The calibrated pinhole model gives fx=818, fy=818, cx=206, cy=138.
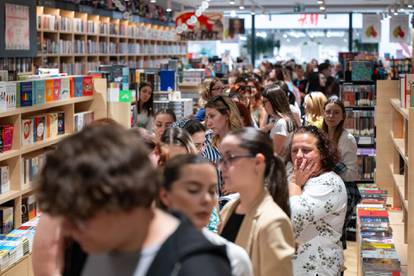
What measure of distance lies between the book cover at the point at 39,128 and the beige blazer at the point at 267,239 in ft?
15.9

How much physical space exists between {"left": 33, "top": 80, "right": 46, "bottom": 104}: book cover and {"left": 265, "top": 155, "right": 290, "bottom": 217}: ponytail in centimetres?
446

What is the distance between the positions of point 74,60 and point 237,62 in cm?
1096

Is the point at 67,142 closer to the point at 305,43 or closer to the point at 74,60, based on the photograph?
the point at 74,60

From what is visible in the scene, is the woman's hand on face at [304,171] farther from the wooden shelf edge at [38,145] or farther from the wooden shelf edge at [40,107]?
the wooden shelf edge at [38,145]

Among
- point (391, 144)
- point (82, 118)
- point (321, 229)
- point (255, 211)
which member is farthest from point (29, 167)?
point (255, 211)

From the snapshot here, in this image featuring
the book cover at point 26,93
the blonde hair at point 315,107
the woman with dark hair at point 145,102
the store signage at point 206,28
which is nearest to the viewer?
the book cover at point 26,93

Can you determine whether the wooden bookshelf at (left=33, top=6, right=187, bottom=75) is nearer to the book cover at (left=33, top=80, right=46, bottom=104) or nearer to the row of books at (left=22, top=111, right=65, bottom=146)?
the row of books at (left=22, top=111, right=65, bottom=146)

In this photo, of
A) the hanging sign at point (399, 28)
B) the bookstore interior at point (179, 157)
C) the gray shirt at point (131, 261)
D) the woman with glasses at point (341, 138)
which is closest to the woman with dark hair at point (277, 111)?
the bookstore interior at point (179, 157)

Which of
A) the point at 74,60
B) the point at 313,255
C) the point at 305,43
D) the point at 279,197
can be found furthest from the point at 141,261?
the point at 305,43

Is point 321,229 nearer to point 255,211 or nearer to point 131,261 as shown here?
point 255,211

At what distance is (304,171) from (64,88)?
431 cm

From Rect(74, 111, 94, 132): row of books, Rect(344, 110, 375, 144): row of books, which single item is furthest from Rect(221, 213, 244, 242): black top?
Rect(344, 110, 375, 144): row of books

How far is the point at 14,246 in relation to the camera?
574 centimetres

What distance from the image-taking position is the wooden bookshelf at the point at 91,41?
45.6 feet
